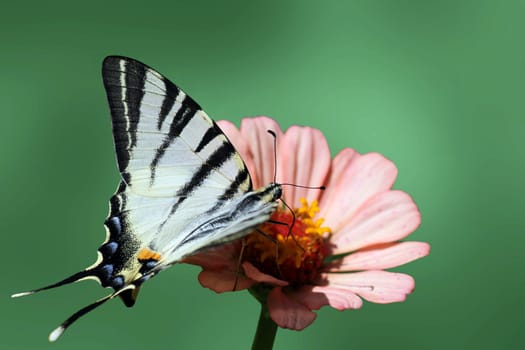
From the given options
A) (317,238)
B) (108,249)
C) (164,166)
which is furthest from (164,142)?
(317,238)

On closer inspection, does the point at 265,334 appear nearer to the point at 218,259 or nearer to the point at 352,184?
the point at 218,259

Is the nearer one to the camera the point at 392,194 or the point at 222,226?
the point at 222,226

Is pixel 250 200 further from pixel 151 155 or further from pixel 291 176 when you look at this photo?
pixel 291 176

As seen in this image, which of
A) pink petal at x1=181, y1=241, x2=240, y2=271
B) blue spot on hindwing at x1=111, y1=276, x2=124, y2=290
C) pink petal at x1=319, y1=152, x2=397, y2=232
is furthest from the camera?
pink petal at x1=319, y1=152, x2=397, y2=232

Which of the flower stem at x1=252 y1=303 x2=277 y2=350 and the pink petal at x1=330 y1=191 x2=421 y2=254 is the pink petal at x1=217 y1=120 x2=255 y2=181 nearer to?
the pink petal at x1=330 y1=191 x2=421 y2=254

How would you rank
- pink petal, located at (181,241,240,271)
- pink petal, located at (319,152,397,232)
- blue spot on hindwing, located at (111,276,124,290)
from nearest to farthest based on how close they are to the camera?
blue spot on hindwing, located at (111,276,124,290)
pink petal, located at (181,241,240,271)
pink petal, located at (319,152,397,232)

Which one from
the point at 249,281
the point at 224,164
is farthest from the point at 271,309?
the point at 224,164

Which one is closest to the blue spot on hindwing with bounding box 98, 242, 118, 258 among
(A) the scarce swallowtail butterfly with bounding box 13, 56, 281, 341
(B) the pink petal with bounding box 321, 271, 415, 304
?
(A) the scarce swallowtail butterfly with bounding box 13, 56, 281, 341

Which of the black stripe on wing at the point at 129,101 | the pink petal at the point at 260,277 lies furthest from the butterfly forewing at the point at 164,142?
the pink petal at the point at 260,277
